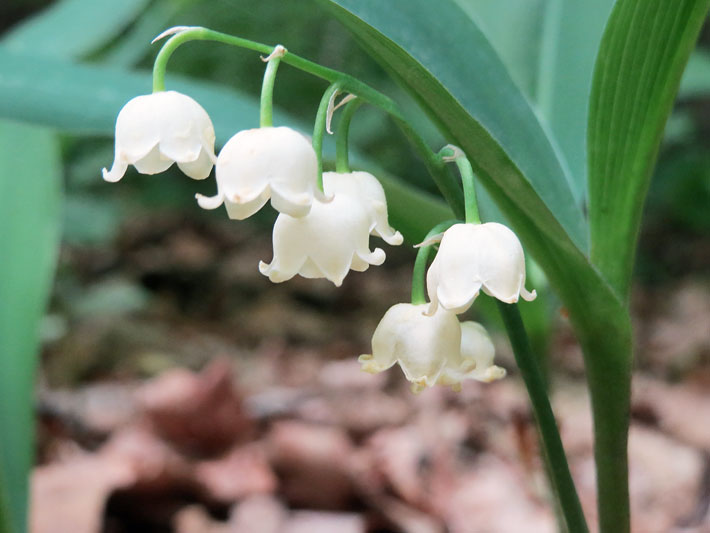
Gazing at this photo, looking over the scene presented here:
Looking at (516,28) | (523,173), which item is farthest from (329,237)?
(516,28)

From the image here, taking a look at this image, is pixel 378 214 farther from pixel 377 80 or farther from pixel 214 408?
pixel 377 80

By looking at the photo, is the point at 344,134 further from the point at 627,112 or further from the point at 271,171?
the point at 627,112

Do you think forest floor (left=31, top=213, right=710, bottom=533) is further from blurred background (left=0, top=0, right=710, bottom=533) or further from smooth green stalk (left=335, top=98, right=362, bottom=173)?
smooth green stalk (left=335, top=98, right=362, bottom=173)

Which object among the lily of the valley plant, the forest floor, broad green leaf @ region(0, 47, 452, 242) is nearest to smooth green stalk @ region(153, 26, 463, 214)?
the lily of the valley plant

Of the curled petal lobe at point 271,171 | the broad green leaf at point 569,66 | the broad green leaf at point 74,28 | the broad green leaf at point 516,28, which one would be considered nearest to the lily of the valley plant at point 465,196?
the curled petal lobe at point 271,171

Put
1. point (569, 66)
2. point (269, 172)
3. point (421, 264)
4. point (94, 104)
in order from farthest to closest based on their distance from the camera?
point (569, 66), point (94, 104), point (421, 264), point (269, 172)

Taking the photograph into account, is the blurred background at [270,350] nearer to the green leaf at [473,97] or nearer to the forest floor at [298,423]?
the forest floor at [298,423]

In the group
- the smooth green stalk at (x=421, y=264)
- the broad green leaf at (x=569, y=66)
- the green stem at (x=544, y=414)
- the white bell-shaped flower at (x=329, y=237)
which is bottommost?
the green stem at (x=544, y=414)
